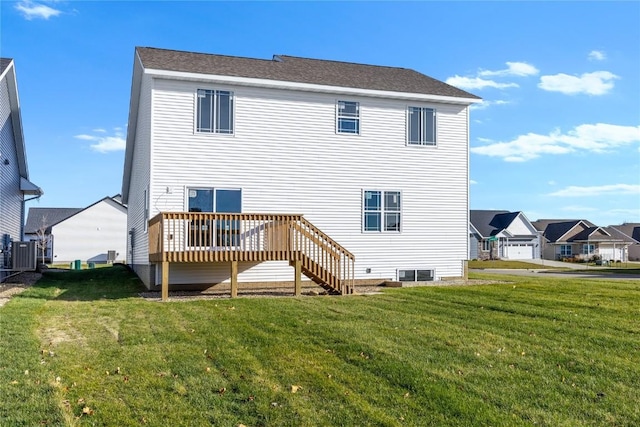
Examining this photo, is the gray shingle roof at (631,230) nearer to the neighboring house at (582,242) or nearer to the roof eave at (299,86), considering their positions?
the neighboring house at (582,242)

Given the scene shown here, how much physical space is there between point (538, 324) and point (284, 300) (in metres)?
5.45

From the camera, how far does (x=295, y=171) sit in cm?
1580

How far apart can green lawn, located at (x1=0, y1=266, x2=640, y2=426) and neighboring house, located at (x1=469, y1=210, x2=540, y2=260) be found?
1878 inches

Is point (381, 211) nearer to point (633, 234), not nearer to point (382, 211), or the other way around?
point (382, 211)

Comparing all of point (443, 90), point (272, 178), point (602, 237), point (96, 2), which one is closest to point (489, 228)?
point (602, 237)

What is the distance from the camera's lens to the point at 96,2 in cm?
1409

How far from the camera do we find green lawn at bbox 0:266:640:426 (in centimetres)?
479

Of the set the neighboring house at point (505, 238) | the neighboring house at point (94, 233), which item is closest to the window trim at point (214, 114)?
the neighboring house at point (94, 233)

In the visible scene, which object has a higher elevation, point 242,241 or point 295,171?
point 295,171

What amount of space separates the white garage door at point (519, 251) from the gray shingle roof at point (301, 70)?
139 feet

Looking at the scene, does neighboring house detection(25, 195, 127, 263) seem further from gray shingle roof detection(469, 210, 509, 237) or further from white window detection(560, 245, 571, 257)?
white window detection(560, 245, 571, 257)

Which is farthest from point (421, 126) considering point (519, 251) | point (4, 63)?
point (519, 251)

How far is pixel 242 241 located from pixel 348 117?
5.18 metres

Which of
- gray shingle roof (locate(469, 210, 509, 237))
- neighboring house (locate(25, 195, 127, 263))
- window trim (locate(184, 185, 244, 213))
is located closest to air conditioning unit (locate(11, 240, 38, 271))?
window trim (locate(184, 185, 244, 213))
